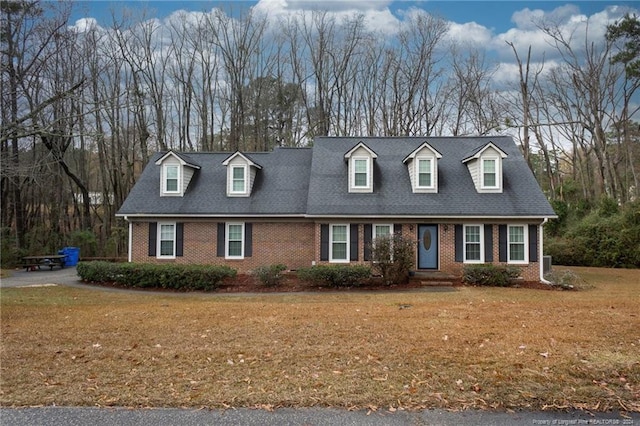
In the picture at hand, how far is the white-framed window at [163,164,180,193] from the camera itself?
1888 cm

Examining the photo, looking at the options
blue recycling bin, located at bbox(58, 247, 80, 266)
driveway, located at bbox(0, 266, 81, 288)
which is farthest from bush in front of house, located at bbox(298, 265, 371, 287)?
blue recycling bin, located at bbox(58, 247, 80, 266)

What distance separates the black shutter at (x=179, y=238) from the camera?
17922 millimetres

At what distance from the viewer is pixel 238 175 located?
1903cm

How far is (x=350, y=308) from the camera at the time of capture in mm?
10477

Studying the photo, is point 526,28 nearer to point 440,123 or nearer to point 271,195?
point 440,123

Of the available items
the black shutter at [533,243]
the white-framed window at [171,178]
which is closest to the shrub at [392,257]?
the black shutter at [533,243]

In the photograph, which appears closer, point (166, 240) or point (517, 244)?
point (517, 244)

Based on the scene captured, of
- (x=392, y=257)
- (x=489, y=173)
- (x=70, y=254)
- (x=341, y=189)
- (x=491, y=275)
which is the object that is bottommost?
(x=491, y=275)

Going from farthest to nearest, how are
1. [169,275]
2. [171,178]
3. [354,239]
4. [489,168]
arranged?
[171,178] → [489,168] → [354,239] → [169,275]

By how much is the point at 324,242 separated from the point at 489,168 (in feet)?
24.4

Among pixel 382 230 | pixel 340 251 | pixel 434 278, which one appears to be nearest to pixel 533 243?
pixel 434 278

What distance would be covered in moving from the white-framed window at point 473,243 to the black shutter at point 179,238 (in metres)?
11.4

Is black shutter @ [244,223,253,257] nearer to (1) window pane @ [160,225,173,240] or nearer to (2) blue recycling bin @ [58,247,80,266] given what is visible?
(1) window pane @ [160,225,173,240]

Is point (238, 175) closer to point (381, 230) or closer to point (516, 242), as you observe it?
point (381, 230)
